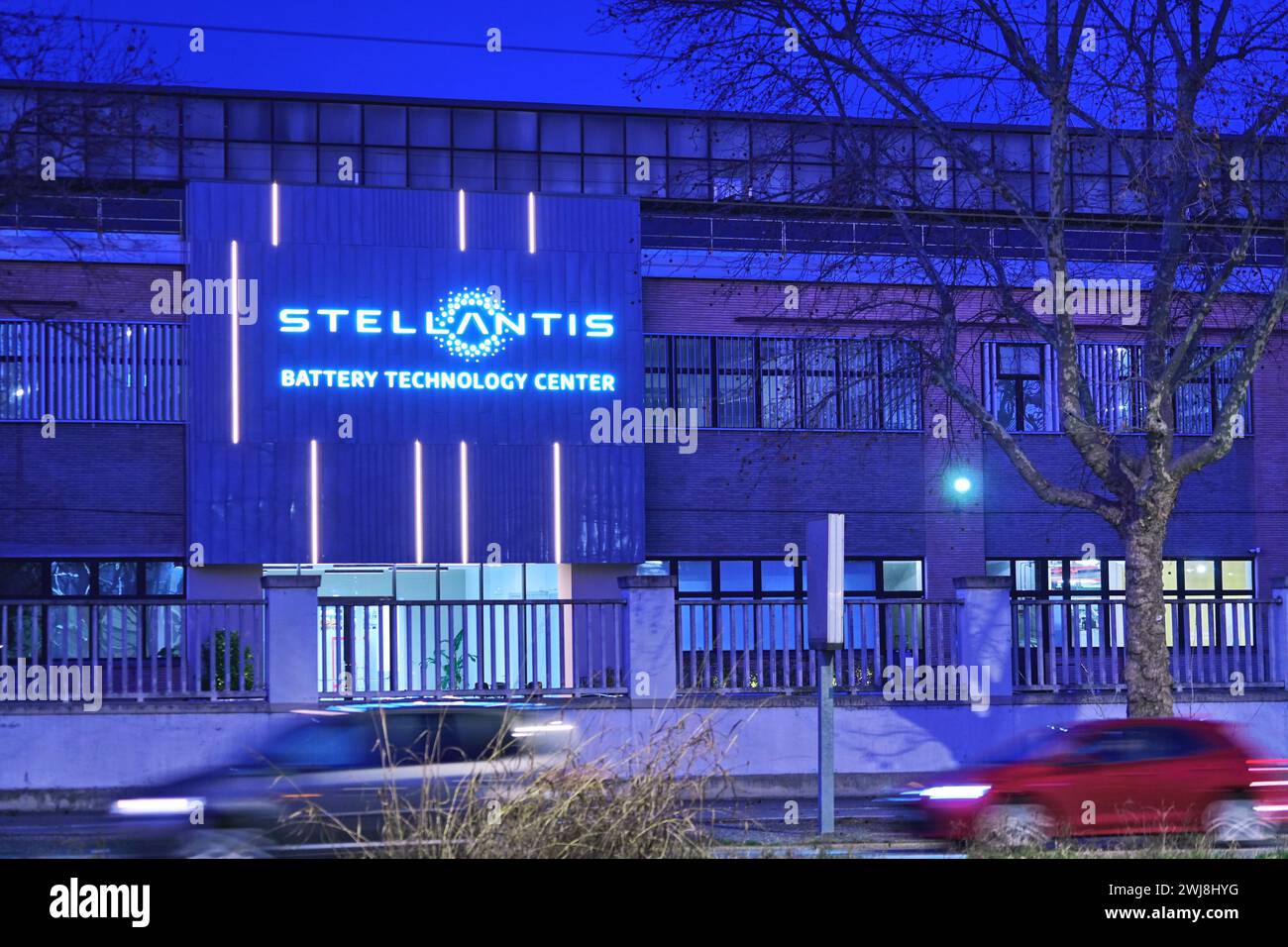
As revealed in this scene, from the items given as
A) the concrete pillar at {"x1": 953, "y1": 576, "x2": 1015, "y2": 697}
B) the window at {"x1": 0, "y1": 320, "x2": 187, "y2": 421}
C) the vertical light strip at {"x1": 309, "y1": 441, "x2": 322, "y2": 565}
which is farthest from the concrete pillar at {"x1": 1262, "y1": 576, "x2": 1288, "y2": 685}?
the window at {"x1": 0, "y1": 320, "x2": 187, "y2": 421}

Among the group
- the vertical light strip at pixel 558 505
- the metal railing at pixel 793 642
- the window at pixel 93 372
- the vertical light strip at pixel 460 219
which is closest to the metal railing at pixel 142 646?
the metal railing at pixel 793 642

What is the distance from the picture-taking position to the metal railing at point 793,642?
1930 centimetres

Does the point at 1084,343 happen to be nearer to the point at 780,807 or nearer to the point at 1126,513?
the point at 1126,513

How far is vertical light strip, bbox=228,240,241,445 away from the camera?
29.9 m

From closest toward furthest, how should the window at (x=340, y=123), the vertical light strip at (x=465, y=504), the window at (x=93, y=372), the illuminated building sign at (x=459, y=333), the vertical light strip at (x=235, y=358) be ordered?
the window at (x=93, y=372) → the vertical light strip at (x=235, y=358) → the illuminated building sign at (x=459, y=333) → the vertical light strip at (x=465, y=504) → the window at (x=340, y=123)

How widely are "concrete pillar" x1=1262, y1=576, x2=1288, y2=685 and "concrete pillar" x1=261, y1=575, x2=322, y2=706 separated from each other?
40.9ft

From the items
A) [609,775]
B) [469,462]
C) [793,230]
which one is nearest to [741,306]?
[793,230]

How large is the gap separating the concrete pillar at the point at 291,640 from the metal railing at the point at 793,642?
4464 millimetres

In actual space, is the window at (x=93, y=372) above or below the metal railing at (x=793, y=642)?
above

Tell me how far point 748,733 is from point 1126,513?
17.3 feet

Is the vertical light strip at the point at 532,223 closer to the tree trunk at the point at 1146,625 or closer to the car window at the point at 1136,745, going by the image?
the tree trunk at the point at 1146,625

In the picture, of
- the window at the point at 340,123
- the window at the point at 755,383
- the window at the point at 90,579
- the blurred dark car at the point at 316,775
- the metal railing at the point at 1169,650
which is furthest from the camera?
the window at the point at 340,123

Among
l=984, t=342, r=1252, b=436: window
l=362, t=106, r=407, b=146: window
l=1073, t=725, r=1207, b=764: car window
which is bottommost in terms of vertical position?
l=1073, t=725, r=1207, b=764: car window

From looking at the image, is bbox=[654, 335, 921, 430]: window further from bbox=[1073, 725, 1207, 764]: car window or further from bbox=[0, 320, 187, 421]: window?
bbox=[1073, 725, 1207, 764]: car window
